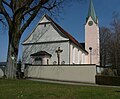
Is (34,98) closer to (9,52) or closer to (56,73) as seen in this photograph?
(9,52)

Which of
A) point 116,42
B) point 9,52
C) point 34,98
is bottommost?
point 34,98

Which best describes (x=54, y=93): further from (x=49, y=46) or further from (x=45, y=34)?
(x=45, y=34)

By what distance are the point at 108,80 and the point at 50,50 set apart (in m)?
17.1

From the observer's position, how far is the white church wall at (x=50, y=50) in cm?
4024

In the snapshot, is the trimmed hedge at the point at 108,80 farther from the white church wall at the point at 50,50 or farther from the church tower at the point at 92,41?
the church tower at the point at 92,41

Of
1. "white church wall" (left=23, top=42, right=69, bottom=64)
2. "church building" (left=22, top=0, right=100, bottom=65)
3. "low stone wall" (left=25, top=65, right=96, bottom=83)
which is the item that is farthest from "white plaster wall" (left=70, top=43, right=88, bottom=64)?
"low stone wall" (left=25, top=65, right=96, bottom=83)

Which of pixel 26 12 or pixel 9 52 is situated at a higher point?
pixel 26 12

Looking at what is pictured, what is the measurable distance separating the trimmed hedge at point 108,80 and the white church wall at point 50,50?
1250 cm

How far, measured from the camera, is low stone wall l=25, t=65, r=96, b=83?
29.1 metres

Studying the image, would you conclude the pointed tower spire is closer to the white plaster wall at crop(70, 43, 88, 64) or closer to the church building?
the white plaster wall at crop(70, 43, 88, 64)

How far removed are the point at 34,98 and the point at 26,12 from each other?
16776mm

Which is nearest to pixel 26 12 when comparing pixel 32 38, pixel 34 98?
pixel 34 98

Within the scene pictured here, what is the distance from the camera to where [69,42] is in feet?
133

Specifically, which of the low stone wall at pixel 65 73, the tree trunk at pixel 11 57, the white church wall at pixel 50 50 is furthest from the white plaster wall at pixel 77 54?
the tree trunk at pixel 11 57
